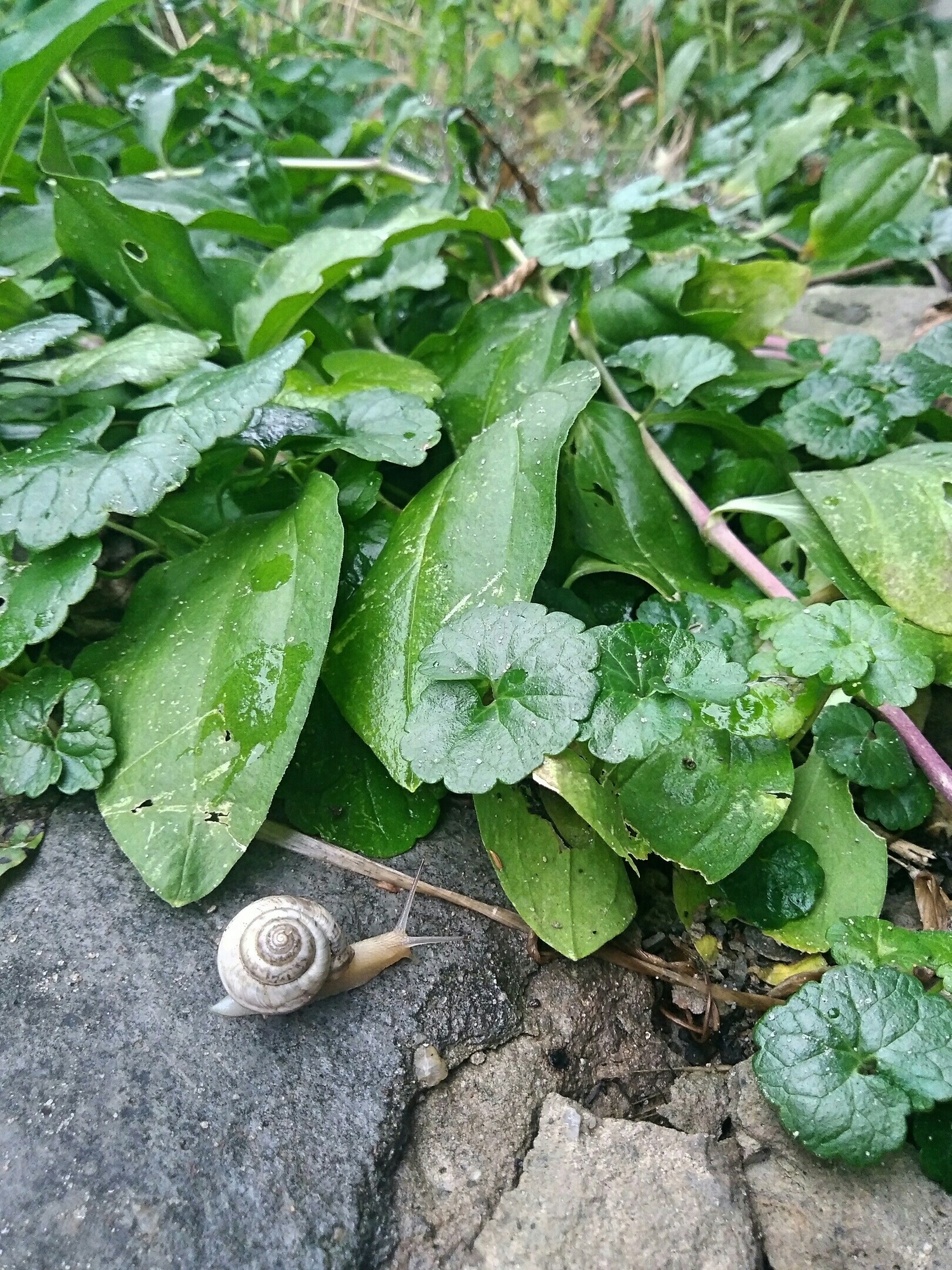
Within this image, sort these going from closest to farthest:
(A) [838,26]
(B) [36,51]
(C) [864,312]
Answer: (B) [36,51] < (C) [864,312] < (A) [838,26]

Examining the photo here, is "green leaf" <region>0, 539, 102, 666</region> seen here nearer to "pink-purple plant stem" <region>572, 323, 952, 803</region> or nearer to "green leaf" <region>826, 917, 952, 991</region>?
"pink-purple plant stem" <region>572, 323, 952, 803</region>

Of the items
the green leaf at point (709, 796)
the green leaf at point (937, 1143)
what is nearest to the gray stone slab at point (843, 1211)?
the green leaf at point (937, 1143)

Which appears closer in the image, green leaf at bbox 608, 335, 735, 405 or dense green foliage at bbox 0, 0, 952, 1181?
dense green foliage at bbox 0, 0, 952, 1181

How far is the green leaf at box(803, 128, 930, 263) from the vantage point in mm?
1904

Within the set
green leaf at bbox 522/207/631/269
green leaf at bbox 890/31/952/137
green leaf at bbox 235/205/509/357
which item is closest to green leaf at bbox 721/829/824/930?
green leaf at bbox 522/207/631/269

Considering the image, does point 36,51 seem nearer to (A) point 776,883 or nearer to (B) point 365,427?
(B) point 365,427

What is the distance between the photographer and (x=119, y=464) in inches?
40.1

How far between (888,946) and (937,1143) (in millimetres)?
183

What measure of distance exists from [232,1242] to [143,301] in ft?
4.56

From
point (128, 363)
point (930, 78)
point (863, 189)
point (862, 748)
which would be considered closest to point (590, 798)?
point (862, 748)

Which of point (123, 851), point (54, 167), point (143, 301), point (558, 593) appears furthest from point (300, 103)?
point (123, 851)

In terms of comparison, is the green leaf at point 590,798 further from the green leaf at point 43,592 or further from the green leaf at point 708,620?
the green leaf at point 43,592

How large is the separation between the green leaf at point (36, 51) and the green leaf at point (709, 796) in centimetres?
149

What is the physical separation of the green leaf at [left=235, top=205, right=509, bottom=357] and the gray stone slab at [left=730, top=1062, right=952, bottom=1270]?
134cm
